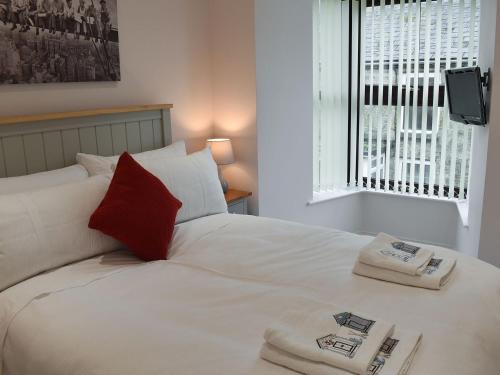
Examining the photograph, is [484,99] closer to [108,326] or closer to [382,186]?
[382,186]

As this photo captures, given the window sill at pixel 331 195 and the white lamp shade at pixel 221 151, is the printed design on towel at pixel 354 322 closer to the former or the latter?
the white lamp shade at pixel 221 151

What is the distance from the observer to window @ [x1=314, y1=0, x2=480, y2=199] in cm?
404

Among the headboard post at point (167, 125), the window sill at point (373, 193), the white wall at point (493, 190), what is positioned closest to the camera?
the white wall at point (493, 190)

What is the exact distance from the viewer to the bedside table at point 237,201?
11.2 feet

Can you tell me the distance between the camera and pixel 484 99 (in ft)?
10.6

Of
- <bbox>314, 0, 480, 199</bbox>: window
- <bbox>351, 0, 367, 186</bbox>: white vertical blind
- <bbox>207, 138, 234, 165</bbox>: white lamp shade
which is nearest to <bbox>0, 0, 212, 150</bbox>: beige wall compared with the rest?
<bbox>207, 138, 234, 165</bbox>: white lamp shade

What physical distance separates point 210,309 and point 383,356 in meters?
0.63

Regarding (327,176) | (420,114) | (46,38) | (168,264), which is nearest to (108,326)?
(168,264)

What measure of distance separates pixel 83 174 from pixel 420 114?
2960 mm

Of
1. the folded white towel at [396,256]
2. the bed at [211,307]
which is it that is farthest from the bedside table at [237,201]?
the folded white towel at [396,256]

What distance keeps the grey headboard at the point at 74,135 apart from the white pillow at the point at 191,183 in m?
0.43

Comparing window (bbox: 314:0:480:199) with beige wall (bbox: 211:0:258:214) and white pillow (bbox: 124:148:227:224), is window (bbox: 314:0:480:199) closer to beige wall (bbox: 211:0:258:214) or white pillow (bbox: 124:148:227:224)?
beige wall (bbox: 211:0:258:214)

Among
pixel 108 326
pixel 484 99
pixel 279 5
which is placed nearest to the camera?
pixel 108 326

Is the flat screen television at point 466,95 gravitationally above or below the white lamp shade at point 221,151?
above
